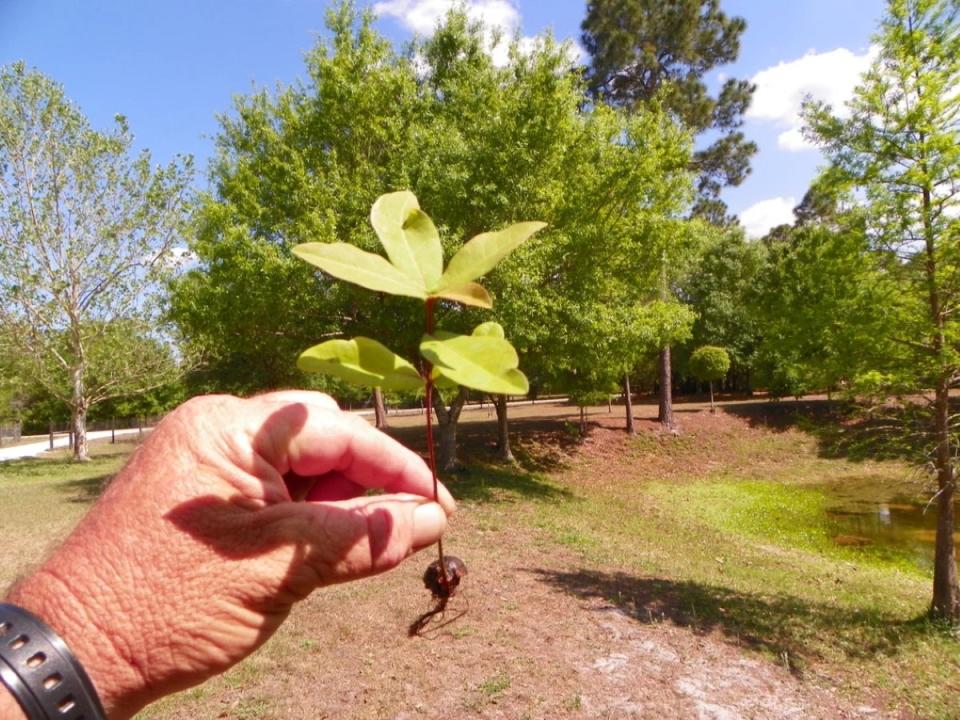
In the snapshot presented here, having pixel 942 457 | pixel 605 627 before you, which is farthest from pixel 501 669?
pixel 942 457

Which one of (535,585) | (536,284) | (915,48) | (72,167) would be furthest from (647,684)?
(72,167)

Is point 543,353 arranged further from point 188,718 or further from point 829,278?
point 188,718

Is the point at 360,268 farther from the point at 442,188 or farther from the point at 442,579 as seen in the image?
the point at 442,188

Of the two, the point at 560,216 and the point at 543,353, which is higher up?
the point at 560,216

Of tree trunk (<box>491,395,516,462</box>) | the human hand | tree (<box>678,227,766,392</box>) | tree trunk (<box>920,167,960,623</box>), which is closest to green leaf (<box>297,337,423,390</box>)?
the human hand

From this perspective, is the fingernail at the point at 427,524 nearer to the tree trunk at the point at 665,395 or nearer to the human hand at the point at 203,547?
the human hand at the point at 203,547

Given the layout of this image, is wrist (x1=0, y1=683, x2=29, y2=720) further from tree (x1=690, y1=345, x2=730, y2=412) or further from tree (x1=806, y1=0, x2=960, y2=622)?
tree (x1=690, y1=345, x2=730, y2=412)
